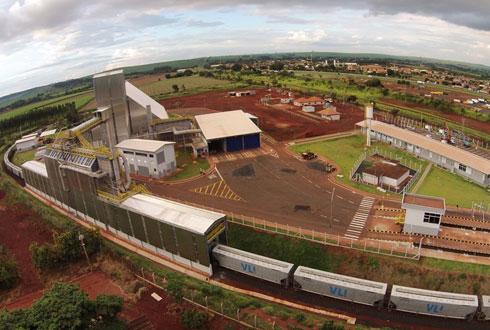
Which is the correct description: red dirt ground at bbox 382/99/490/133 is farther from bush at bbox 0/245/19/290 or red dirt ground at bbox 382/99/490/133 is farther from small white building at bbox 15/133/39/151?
small white building at bbox 15/133/39/151

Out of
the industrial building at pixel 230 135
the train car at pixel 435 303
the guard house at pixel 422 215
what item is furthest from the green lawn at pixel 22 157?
the train car at pixel 435 303

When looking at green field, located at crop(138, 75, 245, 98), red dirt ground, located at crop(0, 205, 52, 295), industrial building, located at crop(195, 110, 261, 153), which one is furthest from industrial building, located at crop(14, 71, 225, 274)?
green field, located at crop(138, 75, 245, 98)

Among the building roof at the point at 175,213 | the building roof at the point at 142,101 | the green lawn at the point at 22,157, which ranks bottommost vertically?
the green lawn at the point at 22,157

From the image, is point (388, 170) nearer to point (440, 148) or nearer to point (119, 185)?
point (440, 148)

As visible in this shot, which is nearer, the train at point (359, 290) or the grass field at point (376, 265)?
the train at point (359, 290)

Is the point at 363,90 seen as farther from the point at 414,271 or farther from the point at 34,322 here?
the point at 34,322

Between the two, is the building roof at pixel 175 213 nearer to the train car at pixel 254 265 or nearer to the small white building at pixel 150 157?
the train car at pixel 254 265

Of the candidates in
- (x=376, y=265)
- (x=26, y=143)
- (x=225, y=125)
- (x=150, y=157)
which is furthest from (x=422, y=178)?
(x=26, y=143)
